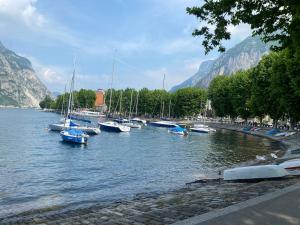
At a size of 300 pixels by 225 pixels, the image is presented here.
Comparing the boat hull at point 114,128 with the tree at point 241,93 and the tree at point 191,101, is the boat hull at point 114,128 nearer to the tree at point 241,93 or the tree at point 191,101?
the tree at point 241,93

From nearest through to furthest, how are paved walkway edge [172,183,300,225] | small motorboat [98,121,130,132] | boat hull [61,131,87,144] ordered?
paved walkway edge [172,183,300,225]
boat hull [61,131,87,144]
small motorboat [98,121,130,132]

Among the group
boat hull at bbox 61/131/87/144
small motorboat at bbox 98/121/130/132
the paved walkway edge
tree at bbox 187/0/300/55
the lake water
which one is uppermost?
tree at bbox 187/0/300/55

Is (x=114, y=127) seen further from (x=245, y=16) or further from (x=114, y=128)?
(x=245, y=16)

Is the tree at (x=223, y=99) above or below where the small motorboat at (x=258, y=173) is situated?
above

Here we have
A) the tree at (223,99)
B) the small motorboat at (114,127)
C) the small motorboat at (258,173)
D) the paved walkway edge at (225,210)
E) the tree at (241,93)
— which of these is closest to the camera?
the paved walkway edge at (225,210)

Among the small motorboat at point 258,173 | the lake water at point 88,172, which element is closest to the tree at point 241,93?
the lake water at point 88,172

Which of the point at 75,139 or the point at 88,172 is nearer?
the point at 88,172

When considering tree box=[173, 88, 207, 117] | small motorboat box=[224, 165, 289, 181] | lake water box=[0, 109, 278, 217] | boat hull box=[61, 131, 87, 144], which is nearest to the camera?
small motorboat box=[224, 165, 289, 181]

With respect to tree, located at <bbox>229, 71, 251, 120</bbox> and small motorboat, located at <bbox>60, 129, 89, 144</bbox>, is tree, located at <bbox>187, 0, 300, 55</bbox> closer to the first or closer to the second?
small motorboat, located at <bbox>60, 129, 89, 144</bbox>

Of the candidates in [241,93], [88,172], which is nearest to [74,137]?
[88,172]

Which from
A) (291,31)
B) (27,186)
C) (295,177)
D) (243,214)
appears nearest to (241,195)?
(243,214)

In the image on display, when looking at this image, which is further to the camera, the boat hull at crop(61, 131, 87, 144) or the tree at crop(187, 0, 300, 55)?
the boat hull at crop(61, 131, 87, 144)

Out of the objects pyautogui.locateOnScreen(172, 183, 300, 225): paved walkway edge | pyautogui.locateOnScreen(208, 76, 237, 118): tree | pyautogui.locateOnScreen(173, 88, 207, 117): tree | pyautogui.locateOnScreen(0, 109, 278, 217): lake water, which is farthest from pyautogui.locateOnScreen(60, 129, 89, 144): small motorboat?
pyautogui.locateOnScreen(173, 88, 207, 117): tree

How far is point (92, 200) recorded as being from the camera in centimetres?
2619
